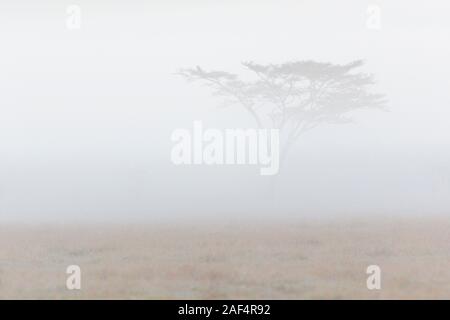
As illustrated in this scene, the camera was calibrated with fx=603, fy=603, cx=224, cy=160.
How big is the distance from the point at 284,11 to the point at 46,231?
19.0ft

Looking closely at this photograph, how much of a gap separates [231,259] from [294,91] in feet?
12.0

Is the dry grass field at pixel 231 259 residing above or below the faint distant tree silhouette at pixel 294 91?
below

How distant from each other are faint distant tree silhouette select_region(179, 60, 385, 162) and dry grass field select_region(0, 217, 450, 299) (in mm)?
1790

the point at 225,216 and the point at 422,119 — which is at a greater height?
the point at 422,119

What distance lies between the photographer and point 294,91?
1155 centimetres

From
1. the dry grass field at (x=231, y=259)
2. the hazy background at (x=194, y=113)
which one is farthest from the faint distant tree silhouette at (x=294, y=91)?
the dry grass field at (x=231, y=259)

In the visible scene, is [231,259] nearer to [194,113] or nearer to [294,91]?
[194,113]

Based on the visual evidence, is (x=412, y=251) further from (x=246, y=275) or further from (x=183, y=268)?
(x=183, y=268)

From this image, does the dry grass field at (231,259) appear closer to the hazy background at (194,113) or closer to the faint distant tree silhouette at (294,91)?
the hazy background at (194,113)

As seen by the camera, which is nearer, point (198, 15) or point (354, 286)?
point (354, 286)

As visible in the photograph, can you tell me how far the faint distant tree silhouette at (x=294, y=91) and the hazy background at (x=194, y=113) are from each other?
0.58 ft

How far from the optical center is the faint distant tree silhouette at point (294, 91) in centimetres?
1066

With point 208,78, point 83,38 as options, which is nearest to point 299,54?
point 208,78

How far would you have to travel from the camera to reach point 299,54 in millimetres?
10750
